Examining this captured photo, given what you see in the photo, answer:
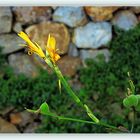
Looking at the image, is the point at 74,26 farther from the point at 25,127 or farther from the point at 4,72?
the point at 25,127

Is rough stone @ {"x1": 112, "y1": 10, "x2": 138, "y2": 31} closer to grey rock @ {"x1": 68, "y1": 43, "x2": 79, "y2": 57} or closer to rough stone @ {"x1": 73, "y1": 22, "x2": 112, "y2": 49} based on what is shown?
rough stone @ {"x1": 73, "y1": 22, "x2": 112, "y2": 49}

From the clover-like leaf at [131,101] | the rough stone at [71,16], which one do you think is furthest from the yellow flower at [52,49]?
the rough stone at [71,16]

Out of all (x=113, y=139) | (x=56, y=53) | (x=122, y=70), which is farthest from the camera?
(x=122, y=70)

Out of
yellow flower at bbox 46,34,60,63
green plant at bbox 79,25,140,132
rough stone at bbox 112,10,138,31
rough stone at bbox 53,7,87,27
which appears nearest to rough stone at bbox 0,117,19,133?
green plant at bbox 79,25,140,132

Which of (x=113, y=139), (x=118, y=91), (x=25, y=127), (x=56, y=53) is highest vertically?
(x=56, y=53)

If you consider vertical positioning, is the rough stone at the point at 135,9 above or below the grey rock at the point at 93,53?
above

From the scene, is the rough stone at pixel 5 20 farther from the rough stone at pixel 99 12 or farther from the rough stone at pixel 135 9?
the rough stone at pixel 135 9

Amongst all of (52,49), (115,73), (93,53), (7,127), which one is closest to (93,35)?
(93,53)

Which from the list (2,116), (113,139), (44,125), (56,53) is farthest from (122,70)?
(56,53)
